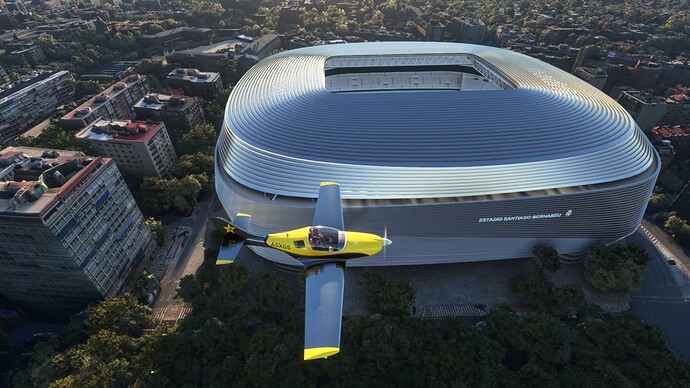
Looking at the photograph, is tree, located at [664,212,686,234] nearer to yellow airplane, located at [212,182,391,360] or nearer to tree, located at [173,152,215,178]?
yellow airplane, located at [212,182,391,360]

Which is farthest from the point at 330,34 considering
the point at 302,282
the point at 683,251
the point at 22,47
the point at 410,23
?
the point at 683,251

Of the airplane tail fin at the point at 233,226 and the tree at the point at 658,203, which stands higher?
the airplane tail fin at the point at 233,226

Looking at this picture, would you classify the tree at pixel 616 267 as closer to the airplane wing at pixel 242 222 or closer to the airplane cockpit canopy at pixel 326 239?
the airplane cockpit canopy at pixel 326 239

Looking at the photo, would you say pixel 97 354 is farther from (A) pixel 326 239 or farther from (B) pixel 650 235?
(B) pixel 650 235

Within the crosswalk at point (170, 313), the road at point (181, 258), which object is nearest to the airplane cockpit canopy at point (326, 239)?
the crosswalk at point (170, 313)

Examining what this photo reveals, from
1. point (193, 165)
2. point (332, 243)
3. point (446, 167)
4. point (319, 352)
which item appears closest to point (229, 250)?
point (332, 243)

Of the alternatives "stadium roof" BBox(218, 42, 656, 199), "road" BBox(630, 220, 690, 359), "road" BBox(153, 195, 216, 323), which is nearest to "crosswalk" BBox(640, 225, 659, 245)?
"road" BBox(630, 220, 690, 359)

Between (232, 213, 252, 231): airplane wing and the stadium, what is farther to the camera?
the stadium
